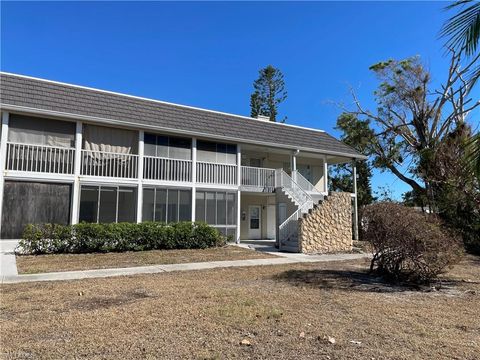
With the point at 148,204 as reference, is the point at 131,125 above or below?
above

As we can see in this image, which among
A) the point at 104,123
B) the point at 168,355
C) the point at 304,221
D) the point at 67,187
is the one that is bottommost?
the point at 168,355

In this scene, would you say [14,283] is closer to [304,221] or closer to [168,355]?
[168,355]

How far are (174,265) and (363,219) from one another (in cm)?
572

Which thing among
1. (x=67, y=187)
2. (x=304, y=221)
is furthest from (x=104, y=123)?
(x=304, y=221)

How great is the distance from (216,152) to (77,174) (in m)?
7.10

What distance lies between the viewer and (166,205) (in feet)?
61.4

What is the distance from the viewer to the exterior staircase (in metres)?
17.6

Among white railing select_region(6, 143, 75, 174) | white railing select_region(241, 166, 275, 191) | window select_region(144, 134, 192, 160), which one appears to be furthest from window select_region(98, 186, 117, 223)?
white railing select_region(241, 166, 275, 191)

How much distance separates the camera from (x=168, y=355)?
457cm

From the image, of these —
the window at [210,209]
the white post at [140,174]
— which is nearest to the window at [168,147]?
the white post at [140,174]

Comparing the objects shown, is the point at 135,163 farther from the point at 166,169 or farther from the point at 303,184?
the point at 303,184

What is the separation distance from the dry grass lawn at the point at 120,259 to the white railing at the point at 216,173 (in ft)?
16.0

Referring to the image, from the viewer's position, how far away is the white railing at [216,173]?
65.4 ft

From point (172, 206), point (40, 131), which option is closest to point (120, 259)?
point (172, 206)
